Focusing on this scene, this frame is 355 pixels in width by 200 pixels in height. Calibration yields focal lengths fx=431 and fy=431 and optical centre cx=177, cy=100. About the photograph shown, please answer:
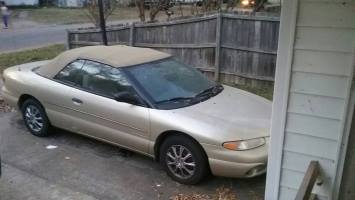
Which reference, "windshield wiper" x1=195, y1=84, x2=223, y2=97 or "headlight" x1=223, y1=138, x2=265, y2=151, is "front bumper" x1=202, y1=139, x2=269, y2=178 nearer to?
"headlight" x1=223, y1=138, x2=265, y2=151

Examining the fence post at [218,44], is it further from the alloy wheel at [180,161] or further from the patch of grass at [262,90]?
the alloy wheel at [180,161]

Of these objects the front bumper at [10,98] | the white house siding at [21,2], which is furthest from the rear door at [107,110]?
the white house siding at [21,2]

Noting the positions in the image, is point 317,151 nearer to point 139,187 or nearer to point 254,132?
point 254,132

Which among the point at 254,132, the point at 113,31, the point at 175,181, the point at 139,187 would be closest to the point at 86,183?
the point at 139,187

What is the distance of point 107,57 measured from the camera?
567 cm

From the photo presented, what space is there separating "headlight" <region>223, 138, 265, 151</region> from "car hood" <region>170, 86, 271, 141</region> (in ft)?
0.16

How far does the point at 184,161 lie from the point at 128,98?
1.02 m

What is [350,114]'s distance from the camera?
10.1 feet

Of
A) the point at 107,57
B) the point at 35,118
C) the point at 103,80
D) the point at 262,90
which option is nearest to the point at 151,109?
the point at 103,80

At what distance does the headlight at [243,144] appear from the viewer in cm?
448

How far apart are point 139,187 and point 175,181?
419 millimetres

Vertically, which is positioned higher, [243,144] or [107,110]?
[107,110]

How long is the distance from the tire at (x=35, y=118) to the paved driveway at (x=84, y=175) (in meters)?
0.13

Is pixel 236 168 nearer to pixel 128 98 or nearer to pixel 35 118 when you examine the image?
pixel 128 98
